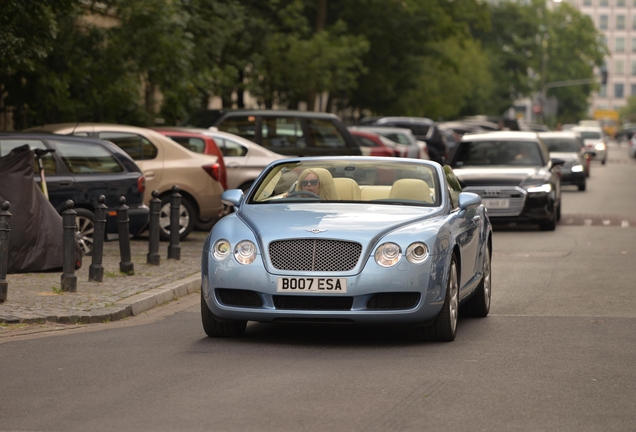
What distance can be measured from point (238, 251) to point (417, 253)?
124 cm

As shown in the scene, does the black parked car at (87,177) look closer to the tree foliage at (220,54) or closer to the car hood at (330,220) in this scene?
the tree foliage at (220,54)

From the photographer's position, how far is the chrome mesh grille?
8852 millimetres

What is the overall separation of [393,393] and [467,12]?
44785 millimetres

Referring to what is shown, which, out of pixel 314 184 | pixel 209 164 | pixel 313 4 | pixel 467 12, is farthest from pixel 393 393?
pixel 467 12

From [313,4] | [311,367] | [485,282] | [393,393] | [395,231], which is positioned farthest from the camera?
[313,4]

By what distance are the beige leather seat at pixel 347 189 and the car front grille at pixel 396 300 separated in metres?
1.36

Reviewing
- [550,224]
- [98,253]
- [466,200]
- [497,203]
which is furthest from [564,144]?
[466,200]

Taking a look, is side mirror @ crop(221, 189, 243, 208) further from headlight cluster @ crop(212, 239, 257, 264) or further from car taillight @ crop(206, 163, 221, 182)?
car taillight @ crop(206, 163, 221, 182)

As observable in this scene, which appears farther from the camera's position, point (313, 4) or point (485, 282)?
point (313, 4)

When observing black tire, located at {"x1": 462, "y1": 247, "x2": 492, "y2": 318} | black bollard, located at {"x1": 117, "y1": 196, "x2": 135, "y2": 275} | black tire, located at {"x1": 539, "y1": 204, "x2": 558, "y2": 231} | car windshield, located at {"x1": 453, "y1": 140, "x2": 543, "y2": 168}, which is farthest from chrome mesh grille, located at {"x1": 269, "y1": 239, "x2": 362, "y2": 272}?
car windshield, located at {"x1": 453, "y1": 140, "x2": 543, "y2": 168}

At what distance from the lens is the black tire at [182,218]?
17.9m

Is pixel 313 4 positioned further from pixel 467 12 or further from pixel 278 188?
pixel 278 188

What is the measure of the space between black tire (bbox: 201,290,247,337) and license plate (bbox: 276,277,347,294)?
77cm

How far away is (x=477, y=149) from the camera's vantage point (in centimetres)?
2247
